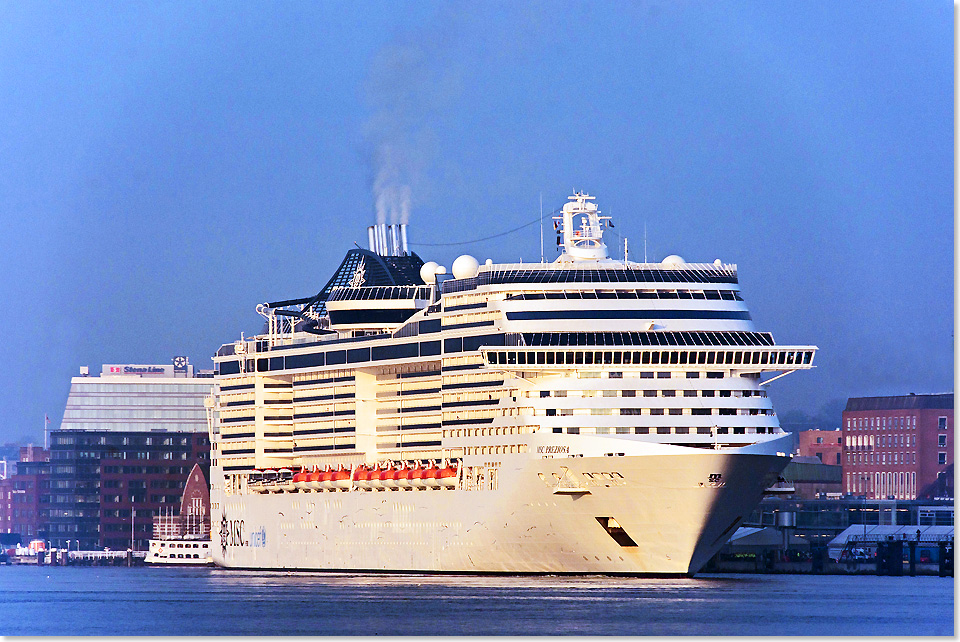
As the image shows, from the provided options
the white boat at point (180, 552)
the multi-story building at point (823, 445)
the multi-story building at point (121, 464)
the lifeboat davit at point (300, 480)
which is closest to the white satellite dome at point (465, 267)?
the lifeboat davit at point (300, 480)

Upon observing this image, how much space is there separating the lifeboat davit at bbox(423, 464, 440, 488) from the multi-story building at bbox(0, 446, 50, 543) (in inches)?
2543

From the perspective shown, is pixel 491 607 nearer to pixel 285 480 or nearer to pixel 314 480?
pixel 314 480

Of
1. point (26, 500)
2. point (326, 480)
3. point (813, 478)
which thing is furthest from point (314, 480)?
point (26, 500)

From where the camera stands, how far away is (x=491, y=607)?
7756 centimetres

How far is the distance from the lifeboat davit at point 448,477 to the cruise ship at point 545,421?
0.28ft

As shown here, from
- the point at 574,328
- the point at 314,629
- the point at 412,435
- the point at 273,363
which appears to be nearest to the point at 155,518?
the point at 273,363

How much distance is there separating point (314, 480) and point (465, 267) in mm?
14237

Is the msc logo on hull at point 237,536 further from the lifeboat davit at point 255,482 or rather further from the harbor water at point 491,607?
the harbor water at point 491,607

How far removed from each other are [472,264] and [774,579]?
2009cm

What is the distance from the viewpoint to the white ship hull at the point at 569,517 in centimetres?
8588

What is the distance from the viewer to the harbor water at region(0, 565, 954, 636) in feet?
238

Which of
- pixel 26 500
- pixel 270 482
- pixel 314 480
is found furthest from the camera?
pixel 26 500

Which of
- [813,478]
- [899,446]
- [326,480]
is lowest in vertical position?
[326,480]

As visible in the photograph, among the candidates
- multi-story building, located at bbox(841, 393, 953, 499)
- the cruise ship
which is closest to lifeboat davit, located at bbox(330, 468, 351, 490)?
the cruise ship
